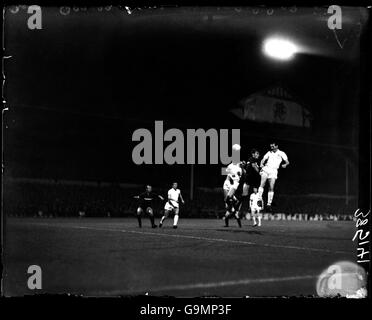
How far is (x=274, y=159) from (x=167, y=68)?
2.88m

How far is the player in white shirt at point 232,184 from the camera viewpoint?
33.1 feet

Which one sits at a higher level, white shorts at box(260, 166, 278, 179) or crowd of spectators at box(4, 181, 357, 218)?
white shorts at box(260, 166, 278, 179)

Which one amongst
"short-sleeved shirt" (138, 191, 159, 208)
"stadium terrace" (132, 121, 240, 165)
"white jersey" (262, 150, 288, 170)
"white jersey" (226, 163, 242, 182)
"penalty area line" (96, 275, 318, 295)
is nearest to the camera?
"penalty area line" (96, 275, 318, 295)

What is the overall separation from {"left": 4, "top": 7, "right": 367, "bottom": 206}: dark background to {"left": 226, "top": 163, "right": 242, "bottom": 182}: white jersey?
18.4 inches

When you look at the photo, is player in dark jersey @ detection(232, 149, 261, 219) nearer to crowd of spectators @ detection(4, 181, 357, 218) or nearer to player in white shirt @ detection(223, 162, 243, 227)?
player in white shirt @ detection(223, 162, 243, 227)

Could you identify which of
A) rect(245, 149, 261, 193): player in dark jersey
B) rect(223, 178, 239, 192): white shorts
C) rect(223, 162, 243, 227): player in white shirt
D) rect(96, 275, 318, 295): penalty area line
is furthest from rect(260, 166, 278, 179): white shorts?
rect(96, 275, 318, 295): penalty area line

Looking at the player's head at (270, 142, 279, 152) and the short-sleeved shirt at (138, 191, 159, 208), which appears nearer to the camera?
the player's head at (270, 142, 279, 152)

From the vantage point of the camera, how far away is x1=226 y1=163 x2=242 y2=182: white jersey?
9.72 m

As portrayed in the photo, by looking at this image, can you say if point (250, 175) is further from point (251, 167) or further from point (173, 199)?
point (173, 199)

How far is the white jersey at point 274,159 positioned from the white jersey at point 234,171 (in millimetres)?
570

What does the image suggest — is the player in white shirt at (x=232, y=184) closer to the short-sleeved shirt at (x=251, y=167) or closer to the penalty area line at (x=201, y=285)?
the short-sleeved shirt at (x=251, y=167)

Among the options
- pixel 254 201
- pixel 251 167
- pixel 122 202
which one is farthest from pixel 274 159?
pixel 122 202
